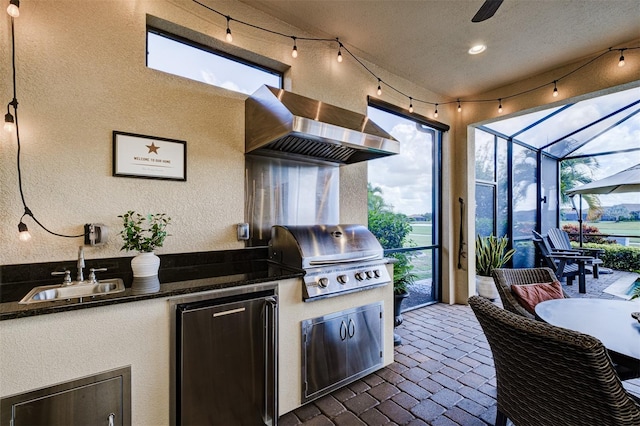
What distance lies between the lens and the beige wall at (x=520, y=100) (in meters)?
3.03

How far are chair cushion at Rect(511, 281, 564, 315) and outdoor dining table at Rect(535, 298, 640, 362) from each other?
172 mm

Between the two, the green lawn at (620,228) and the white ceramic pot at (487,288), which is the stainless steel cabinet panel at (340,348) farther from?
the green lawn at (620,228)

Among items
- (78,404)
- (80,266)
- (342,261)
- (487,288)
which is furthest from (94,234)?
(487,288)

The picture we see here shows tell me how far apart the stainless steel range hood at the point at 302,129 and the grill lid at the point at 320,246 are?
2.32 feet

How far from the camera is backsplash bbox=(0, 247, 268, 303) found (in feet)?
5.29

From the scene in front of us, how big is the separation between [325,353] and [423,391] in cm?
83

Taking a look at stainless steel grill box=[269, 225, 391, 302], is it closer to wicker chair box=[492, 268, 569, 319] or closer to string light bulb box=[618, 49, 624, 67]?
wicker chair box=[492, 268, 569, 319]

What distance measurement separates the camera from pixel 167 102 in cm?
212

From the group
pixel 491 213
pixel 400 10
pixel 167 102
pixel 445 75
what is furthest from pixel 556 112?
pixel 167 102

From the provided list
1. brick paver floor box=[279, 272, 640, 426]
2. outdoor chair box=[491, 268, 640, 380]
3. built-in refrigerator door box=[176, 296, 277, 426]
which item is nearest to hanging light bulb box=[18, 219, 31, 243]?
built-in refrigerator door box=[176, 296, 277, 426]

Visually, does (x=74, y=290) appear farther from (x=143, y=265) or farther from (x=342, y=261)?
(x=342, y=261)

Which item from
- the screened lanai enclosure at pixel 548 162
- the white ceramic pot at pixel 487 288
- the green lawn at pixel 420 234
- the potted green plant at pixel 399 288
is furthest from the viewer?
→ the screened lanai enclosure at pixel 548 162

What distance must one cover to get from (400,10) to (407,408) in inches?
125

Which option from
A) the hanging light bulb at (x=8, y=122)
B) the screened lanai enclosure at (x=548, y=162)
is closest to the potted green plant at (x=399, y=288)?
the screened lanai enclosure at (x=548, y=162)
